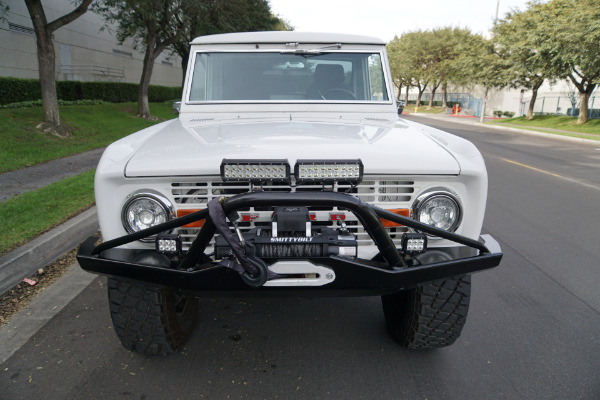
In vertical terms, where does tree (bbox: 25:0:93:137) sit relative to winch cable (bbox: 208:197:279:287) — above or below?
above

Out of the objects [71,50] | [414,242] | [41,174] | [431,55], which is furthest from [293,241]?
[431,55]

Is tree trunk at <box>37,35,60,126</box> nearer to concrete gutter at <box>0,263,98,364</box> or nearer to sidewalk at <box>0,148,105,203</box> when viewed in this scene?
sidewalk at <box>0,148,105,203</box>

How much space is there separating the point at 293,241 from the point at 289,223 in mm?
85

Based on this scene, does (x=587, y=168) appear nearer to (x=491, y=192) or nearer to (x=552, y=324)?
(x=491, y=192)

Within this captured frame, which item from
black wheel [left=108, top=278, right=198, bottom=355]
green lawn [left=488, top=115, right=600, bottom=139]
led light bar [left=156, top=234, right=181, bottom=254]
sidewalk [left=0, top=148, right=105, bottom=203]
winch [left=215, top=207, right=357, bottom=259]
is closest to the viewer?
winch [left=215, top=207, right=357, bottom=259]

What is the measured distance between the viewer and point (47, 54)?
1238 cm

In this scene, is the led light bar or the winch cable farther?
the led light bar

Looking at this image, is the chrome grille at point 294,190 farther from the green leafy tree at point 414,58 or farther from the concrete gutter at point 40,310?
the green leafy tree at point 414,58

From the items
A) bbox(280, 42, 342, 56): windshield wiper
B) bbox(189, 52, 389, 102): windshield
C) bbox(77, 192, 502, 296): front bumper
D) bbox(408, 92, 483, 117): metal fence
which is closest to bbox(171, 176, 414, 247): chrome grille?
bbox(77, 192, 502, 296): front bumper

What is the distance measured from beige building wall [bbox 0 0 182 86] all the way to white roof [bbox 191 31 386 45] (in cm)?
1405

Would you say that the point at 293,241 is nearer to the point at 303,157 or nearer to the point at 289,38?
the point at 303,157

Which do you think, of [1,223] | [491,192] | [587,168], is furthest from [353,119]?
[587,168]

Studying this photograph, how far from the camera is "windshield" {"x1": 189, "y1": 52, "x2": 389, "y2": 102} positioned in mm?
3732

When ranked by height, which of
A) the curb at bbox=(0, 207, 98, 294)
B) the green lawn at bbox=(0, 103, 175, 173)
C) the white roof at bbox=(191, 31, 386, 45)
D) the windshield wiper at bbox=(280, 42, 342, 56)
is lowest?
the curb at bbox=(0, 207, 98, 294)
